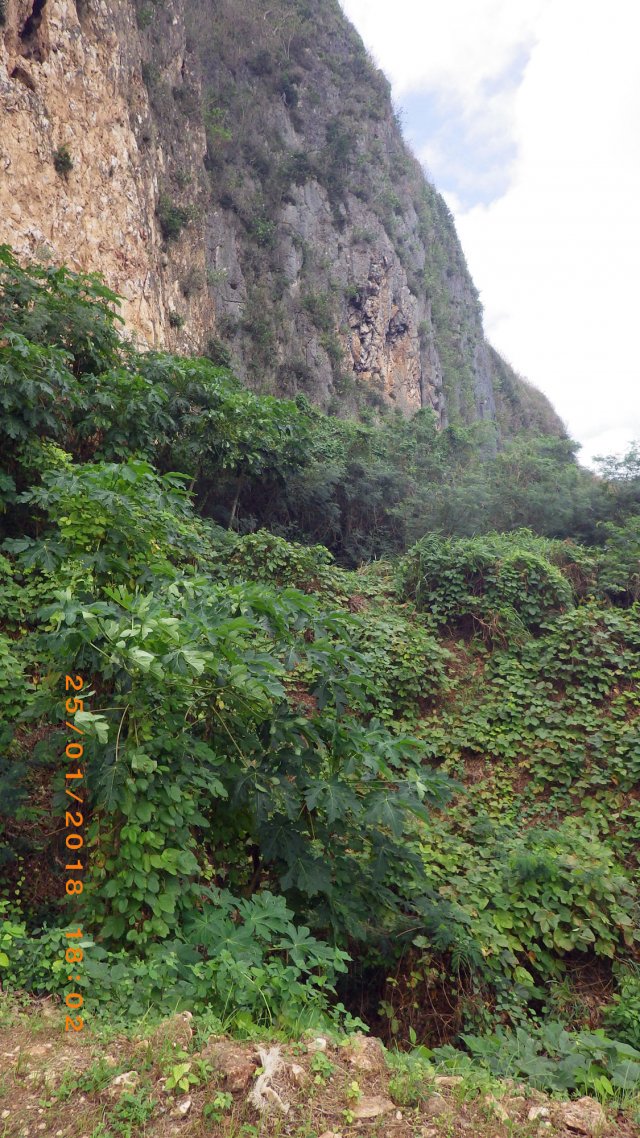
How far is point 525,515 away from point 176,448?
740 cm

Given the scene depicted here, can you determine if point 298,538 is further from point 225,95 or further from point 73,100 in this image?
point 225,95

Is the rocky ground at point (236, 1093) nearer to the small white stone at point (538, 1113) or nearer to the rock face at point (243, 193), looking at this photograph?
the small white stone at point (538, 1113)

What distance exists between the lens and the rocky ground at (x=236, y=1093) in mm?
1932

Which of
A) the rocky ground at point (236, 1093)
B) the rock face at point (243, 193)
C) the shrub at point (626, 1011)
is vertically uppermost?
the rock face at point (243, 193)

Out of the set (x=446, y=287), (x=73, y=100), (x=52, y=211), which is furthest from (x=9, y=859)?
(x=446, y=287)

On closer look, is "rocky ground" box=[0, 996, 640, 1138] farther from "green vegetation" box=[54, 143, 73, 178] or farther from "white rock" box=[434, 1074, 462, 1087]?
"green vegetation" box=[54, 143, 73, 178]

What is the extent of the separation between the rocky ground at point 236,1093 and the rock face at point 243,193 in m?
9.83

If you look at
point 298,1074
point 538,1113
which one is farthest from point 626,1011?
point 298,1074

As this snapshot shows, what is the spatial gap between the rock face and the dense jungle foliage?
4.22 metres

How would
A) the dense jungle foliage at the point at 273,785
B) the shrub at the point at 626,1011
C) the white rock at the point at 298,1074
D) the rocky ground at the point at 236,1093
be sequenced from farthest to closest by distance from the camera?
the shrub at the point at 626,1011, the dense jungle foliage at the point at 273,785, the white rock at the point at 298,1074, the rocky ground at the point at 236,1093

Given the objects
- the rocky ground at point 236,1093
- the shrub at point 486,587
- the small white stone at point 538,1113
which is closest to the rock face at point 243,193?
the shrub at point 486,587

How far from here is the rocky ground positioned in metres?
1.93
